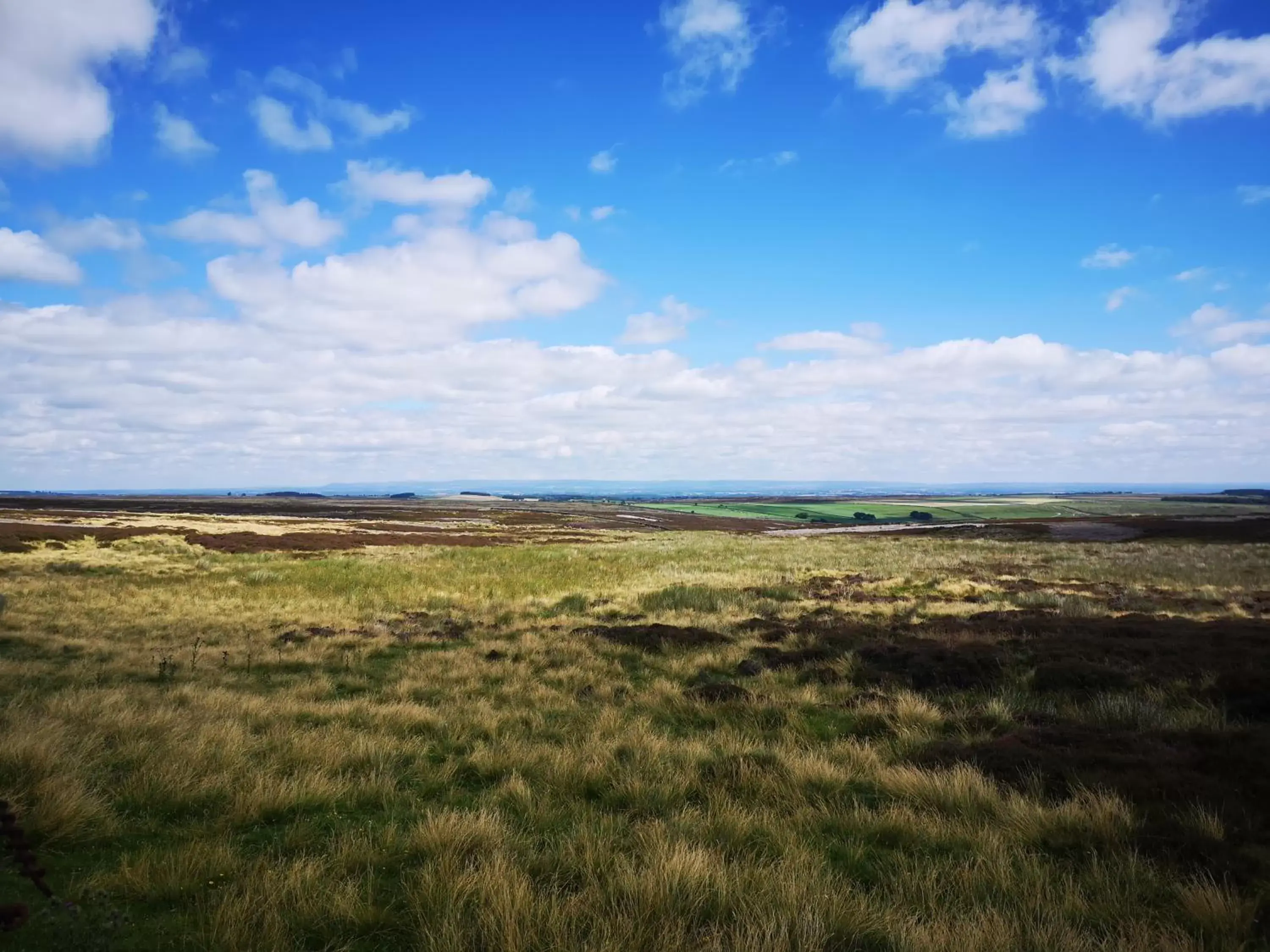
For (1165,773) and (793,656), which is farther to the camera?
(793,656)

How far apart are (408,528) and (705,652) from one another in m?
66.2

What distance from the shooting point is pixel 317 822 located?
560 cm

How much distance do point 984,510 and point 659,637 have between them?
502 ft

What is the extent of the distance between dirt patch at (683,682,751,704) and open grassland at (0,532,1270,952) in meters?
0.07

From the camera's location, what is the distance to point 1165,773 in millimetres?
6066

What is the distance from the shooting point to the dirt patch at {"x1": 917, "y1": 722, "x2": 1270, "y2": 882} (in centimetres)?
478

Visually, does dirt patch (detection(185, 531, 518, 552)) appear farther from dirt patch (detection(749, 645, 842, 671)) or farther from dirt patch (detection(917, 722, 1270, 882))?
dirt patch (detection(917, 722, 1270, 882))

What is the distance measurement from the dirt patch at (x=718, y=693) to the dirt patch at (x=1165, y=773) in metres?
3.10

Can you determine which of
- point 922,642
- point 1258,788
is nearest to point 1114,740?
point 1258,788

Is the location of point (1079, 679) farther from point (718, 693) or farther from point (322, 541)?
point (322, 541)

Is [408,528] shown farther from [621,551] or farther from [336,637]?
[336,637]

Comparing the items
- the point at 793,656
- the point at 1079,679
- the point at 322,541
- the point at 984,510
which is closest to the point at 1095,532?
the point at 1079,679

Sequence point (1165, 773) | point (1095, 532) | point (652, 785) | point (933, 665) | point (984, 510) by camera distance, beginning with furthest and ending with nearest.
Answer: point (984, 510), point (1095, 532), point (933, 665), point (652, 785), point (1165, 773)


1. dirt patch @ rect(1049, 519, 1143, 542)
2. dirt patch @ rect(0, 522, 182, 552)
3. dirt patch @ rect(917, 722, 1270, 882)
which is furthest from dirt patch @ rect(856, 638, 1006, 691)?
dirt patch @ rect(1049, 519, 1143, 542)
